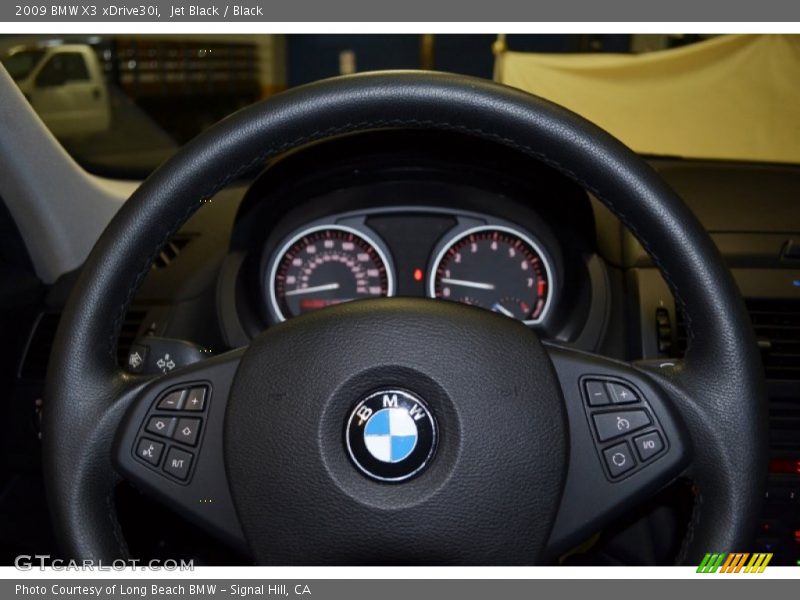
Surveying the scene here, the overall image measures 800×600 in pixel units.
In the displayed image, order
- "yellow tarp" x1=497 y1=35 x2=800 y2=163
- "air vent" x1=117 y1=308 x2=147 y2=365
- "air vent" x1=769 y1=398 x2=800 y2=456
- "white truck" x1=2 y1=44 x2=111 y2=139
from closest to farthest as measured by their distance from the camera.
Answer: "air vent" x1=769 y1=398 x2=800 y2=456 < "air vent" x1=117 y1=308 x2=147 y2=365 < "yellow tarp" x1=497 y1=35 x2=800 y2=163 < "white truck" x1=2 y1=44 x2=111 y2=139

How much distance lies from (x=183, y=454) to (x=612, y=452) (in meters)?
0.41

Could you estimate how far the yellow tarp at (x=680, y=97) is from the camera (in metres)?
1.87

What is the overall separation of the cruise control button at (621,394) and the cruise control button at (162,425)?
0.43 metres

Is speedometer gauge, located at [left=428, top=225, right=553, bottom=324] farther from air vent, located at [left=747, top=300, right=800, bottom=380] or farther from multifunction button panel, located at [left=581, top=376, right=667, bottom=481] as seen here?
multifunction button panel, located at [left=581, top=376, right=667, bottom=481]

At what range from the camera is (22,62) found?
2.04 meters

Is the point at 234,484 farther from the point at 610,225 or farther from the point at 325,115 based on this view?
the point at 610,225

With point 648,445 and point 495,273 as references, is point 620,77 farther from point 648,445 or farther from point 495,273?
point 648,445

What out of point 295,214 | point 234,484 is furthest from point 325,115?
point 295,214

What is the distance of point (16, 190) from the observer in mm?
1636

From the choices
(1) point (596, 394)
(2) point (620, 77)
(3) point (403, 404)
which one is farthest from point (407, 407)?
(2) point (620, 77)

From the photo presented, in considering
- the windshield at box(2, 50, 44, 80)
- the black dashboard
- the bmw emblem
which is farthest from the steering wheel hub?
the windshield at box(2, 50, 44, 80)

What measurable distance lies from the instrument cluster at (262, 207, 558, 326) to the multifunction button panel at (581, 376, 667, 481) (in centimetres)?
75

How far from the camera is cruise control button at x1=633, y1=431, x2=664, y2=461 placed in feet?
3.14

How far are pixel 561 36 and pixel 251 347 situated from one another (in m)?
0.97
